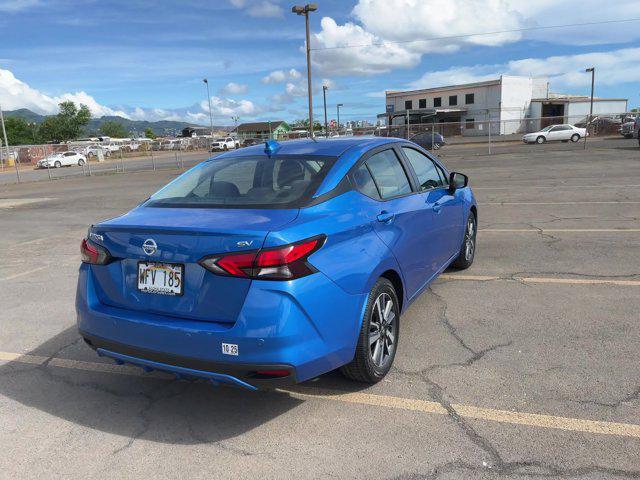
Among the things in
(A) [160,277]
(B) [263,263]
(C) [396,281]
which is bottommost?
(C) [396,281]

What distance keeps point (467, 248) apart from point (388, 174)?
233 centimetres

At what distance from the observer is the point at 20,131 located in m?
105

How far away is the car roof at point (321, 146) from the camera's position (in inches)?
150

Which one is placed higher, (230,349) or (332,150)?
(332,150)

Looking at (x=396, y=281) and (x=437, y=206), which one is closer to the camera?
(x=396, y=281)

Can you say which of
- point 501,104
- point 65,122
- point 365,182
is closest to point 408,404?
point 365,182

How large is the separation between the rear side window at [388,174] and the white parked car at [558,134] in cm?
3884

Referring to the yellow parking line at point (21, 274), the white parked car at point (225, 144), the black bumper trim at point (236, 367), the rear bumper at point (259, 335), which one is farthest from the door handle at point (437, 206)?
the white parked car at point (225, 144)

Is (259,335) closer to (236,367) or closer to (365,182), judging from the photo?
(236,367)

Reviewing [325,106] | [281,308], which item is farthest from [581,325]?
[325,106]

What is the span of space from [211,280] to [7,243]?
8.14m

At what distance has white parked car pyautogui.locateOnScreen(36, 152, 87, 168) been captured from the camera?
146 ft

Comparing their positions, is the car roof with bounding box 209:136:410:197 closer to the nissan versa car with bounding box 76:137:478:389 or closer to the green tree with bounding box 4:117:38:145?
the nissan versa car with bounding box 76:137:478:389

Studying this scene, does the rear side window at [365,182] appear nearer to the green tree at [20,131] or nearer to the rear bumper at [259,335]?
the rear bumper at [259,335]
